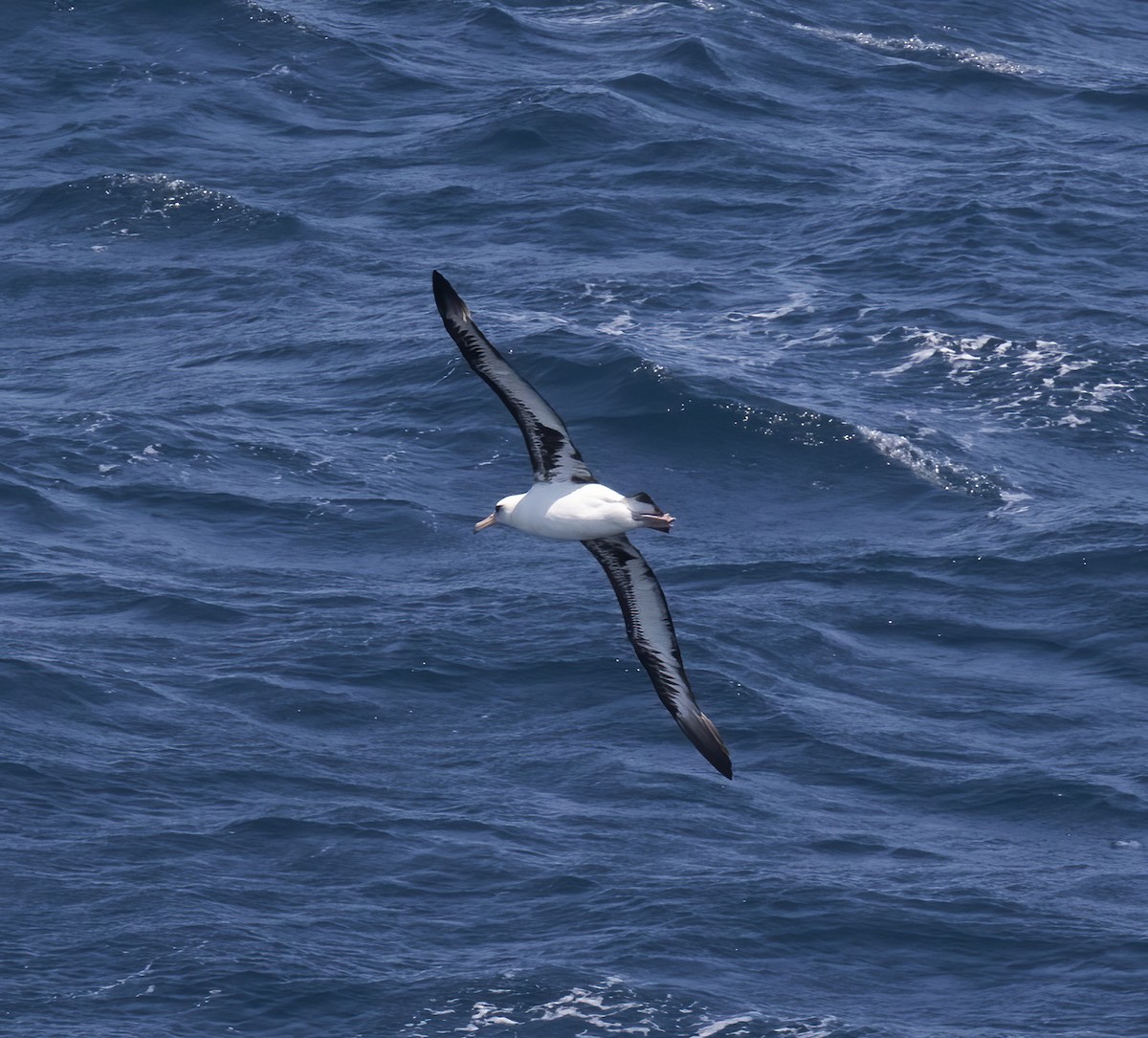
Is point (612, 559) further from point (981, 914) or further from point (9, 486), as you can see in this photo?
point (9, 486)

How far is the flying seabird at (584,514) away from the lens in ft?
84.8

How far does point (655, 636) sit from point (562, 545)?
71.8 feet

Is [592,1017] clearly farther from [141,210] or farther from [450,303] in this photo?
[141,210]

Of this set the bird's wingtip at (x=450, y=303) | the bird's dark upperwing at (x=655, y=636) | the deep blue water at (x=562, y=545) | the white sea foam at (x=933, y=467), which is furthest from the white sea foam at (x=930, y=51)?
the bird's wingtip at (x=450, y=303)

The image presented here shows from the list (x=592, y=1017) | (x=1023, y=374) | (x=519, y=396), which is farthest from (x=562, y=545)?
(x=519, y=396)

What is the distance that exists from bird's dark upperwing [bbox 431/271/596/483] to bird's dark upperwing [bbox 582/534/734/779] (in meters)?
1.19

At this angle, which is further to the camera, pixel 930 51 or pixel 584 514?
pixel 930 51

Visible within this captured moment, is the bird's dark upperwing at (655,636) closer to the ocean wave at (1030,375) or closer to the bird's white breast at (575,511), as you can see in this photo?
the bird's white breast at (575,511)

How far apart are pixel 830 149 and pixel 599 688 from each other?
25081 millimetres

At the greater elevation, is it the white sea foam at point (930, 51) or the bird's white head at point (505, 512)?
the bird's white head at point (505, 512)

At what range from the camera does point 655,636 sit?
94.7 feet

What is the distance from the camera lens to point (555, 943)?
39500 mm

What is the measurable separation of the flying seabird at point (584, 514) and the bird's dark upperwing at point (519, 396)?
1cm

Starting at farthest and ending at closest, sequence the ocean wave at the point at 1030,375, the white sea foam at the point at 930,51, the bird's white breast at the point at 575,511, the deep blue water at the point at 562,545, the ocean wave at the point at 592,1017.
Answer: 1. the white sea foam at the point at 930,51
2. the ocean wave at the point at 1030,375
3. the deep blue water at the point at 562,545
4. the ocean wave at the point at 592,1017
5. the bird's white breast at the point at 575,511
